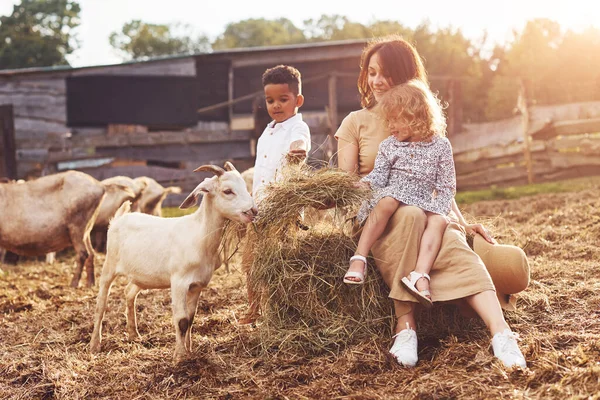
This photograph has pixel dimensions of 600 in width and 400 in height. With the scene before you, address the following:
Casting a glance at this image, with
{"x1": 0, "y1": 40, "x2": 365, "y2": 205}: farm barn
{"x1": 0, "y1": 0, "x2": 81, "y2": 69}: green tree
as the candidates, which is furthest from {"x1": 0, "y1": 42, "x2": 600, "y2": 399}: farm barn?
{"x1": 0, "y1": 0, "x2": 81, "y2": 69}: green tree

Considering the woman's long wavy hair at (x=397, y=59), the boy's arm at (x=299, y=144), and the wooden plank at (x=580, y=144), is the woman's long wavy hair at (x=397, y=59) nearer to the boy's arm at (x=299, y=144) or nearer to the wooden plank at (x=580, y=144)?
the boy's arm at (x=299, y=144)

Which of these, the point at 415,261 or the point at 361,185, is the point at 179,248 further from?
the point at 415,261

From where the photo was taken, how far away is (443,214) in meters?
4.34

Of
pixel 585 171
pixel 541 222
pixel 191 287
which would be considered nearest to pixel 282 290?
pixel 191 287

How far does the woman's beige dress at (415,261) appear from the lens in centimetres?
404

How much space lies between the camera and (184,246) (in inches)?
182

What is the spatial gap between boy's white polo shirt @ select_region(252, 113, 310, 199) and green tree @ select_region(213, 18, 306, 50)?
5247 centimetres

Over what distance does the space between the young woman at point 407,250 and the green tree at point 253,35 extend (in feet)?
174

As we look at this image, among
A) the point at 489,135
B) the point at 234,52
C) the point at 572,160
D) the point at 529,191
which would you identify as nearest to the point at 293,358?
the point at 529,191

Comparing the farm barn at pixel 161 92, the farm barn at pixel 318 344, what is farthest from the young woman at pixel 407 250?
the farm barn at pixel 161 92

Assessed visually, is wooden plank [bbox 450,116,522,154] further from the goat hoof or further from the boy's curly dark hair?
the goat hoof

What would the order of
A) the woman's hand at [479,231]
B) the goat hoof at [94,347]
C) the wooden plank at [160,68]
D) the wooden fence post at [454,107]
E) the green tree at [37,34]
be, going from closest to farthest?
the woman's hand at [479,231] < the goat hoof at [94,347] < the wooden fence post at [454,107] < the wooden plank at [160,68] < the green tree at [37,34]

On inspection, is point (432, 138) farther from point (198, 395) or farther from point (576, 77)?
point (576, 77)

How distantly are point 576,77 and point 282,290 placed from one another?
27937 millimetres
